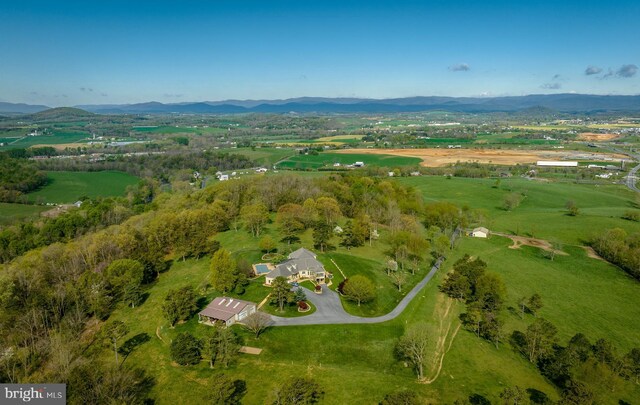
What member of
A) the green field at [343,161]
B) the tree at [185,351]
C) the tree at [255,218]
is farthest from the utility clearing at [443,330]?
the green field at [343,161]

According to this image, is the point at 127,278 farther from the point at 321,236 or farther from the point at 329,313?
the point at 321,236

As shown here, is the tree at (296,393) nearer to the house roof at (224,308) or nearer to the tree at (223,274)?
the house roof at (224,308)

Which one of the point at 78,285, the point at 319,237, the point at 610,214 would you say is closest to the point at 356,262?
the point at 319,237

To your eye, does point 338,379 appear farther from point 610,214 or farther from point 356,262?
point 610,214

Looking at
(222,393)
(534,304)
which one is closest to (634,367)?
(534,304)

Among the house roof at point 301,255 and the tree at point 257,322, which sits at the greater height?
the house roof at point 301,255

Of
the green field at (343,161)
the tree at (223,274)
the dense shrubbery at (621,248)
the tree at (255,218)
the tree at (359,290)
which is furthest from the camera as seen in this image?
the green field at (343,161)
